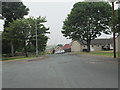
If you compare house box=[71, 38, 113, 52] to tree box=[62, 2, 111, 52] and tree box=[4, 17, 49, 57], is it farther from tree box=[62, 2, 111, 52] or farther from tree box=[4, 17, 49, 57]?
tree box=[4, 17, 49, 57]

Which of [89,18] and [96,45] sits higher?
[89,18]

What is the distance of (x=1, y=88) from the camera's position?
5520 mm

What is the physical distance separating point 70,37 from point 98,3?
12657mm

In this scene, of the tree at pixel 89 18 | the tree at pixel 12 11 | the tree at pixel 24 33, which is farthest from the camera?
the tree at pixel 89 18

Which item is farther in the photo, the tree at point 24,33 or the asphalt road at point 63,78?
the tree at point 24,33

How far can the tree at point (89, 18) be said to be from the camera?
120 ft

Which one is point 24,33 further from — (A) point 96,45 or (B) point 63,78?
(A) point 96,45

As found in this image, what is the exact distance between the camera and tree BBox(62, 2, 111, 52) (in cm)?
3653

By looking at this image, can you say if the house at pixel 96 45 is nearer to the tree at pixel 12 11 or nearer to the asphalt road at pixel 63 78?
the tree at pixel 12 11

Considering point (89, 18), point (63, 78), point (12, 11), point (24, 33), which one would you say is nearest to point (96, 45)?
point (89, 18)

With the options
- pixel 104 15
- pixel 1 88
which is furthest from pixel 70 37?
pixel 1 88

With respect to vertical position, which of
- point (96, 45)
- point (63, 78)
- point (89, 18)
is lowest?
point (63, 78)

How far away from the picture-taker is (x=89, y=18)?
123 feet

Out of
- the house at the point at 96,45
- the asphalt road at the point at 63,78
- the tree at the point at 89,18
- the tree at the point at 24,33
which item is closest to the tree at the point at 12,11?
the tree at the point at 24,33
